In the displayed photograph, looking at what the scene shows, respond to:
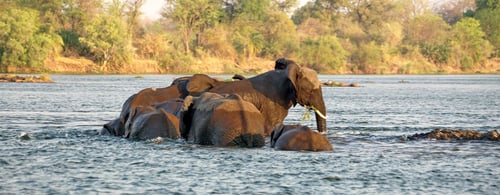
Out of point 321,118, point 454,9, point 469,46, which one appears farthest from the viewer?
point 454,9

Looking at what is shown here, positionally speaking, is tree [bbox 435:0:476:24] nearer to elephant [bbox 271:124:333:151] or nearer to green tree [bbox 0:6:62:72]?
green tree [bbox 0:6:62:72]

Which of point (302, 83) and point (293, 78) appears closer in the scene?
point (293, 78)

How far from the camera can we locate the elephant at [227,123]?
1820cm

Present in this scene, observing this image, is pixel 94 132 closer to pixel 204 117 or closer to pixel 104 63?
pixel 204 117

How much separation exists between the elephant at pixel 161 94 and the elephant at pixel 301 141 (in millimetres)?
4130

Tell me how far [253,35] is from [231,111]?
329 feet

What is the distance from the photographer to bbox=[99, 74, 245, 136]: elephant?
21625mm

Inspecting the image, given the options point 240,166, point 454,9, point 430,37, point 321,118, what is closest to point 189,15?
point 430,37

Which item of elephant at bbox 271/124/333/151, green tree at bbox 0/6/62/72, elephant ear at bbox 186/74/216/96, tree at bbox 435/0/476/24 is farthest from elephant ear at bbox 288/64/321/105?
tree at bbox 435/0/476/24

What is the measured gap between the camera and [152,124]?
2005 cm

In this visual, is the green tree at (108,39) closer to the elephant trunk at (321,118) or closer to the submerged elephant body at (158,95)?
the submerged elephant body at (158,95)

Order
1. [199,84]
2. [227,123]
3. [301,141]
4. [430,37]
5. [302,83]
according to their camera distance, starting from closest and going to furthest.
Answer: [301,141] → [227,123] → [302,83] → [199,84] → [430,37]

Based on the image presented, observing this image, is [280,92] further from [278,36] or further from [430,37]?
[430,37]

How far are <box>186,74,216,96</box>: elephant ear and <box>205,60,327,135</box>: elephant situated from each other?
0.39m
